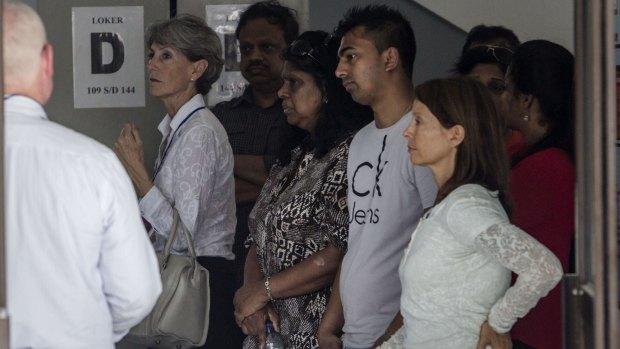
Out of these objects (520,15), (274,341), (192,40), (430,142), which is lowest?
(274,341)

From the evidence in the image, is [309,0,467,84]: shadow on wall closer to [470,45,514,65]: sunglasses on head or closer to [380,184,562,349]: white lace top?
[470,45,514,65]: sunglasses on head

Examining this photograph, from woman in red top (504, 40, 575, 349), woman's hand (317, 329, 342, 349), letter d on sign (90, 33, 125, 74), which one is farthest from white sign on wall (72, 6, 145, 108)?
woman in red top (504, 40, 575, 349)

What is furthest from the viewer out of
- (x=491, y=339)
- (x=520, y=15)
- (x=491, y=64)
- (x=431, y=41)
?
(x=431, y=41)

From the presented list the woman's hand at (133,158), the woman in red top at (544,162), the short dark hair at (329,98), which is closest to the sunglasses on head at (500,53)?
the short dark hair at (329,98)

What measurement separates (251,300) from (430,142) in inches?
46.5

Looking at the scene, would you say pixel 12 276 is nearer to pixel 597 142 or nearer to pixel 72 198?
pixel 72 198

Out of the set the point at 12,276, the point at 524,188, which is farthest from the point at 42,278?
the point at 524,188

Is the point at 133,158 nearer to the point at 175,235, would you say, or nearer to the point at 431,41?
the point at 175,235

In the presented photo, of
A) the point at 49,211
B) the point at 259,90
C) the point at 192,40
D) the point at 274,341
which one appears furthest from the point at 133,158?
the point at 49,211

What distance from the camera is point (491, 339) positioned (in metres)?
2.75

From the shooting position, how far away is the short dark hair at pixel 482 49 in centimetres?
427

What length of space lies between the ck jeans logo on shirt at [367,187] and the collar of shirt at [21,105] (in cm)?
122

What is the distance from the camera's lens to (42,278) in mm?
2490

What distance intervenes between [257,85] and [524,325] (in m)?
2.12
